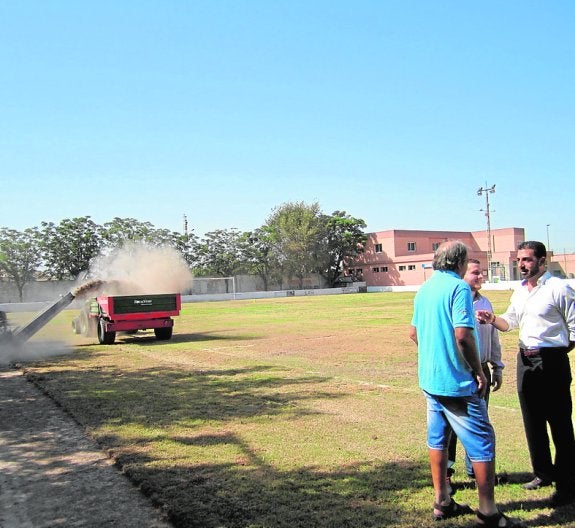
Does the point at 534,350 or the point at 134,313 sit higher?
the point at 534,350

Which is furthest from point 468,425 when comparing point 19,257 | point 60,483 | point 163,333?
point 19,257

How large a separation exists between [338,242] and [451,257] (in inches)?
3341

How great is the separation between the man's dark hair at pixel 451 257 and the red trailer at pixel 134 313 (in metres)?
14.5

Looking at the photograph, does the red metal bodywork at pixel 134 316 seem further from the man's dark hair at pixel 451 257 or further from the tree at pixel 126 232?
the tree at pixel 126 232

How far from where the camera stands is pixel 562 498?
420cm

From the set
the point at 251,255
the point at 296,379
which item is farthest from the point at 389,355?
the point at 251,255

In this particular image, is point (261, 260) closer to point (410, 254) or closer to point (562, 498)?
point (410, 254)

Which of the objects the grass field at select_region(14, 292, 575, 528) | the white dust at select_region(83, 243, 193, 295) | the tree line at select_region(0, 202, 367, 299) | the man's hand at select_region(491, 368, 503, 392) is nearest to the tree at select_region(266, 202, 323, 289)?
the tree line at select_region(0, 202, 367, 299)

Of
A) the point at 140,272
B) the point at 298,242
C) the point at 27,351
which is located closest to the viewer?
the point at 27,351

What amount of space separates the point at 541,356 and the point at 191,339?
15584 millimetres

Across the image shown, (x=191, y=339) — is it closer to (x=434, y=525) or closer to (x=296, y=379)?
(x=296, y=379)

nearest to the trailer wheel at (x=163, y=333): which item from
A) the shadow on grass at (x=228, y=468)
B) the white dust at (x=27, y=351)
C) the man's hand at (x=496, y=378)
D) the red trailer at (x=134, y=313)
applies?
the red trailer at (x=134, y=313)

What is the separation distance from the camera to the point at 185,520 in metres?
4.07

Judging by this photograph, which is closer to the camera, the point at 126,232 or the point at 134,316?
the point at 134,316
